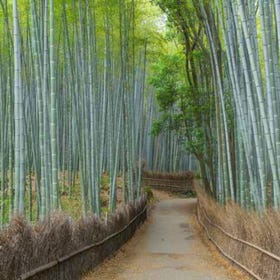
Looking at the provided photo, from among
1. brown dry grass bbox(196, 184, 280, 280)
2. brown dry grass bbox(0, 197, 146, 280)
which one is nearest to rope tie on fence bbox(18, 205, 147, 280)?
brown dry grass bbox(0, 197, 146, 280)

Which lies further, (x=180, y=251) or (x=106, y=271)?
(x=180, y=251)

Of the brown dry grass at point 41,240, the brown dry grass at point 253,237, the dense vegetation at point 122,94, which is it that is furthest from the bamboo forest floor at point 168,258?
the dense vegetation at point 122,94

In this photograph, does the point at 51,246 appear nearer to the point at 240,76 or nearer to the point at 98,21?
the point at 240,76

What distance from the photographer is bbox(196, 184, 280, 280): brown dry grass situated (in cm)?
420

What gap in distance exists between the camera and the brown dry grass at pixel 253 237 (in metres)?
4.20

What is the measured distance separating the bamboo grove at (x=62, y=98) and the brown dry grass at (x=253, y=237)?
2.01m

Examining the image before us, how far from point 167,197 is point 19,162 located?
1396cm

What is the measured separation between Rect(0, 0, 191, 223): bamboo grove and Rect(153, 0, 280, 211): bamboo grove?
145cm

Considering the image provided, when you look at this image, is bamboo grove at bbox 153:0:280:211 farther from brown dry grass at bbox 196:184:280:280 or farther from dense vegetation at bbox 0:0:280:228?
brown dry grass at bbox 196:184:280:280

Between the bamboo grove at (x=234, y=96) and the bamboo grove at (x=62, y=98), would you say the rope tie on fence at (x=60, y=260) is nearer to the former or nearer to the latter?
the bamboo grove at (x=62, y=98)

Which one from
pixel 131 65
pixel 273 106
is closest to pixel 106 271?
pixel 273 106

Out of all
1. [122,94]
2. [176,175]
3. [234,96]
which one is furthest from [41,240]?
[176,175]

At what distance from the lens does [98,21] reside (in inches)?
374

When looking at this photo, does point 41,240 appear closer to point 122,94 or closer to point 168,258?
point 168,258
